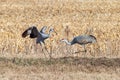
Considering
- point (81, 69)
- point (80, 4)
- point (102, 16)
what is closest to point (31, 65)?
point (81, 69)

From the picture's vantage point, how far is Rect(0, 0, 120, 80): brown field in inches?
393

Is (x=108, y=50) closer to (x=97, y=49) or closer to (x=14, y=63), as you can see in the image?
(x=97, y=49)

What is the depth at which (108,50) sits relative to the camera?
13953mm

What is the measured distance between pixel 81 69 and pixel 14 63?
62.4 inches

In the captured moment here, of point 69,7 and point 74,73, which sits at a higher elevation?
point 69,7

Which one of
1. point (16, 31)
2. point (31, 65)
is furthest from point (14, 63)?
point (16, 31)

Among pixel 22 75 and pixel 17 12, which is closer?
pixel 22 75

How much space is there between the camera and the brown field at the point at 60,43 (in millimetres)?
9992

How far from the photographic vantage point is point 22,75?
955 cm

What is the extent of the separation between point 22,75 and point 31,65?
1.22 m

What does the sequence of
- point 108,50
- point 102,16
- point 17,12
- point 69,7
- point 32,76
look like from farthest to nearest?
point 69,7 < point 17,12 < point 102,16 < point 108,50 < point 32,76

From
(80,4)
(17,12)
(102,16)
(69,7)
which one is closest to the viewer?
(102,16)

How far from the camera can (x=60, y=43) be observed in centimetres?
1474

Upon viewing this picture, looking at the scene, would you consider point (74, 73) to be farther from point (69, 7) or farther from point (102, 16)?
point (69, 7)
